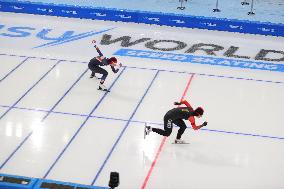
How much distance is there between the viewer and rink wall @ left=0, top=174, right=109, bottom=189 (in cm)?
972

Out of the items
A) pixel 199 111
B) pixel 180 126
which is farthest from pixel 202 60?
pixel 199 111

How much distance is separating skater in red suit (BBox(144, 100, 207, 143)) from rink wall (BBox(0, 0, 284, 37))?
7.32 m

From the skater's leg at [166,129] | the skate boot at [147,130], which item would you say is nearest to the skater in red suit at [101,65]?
the skate boot at [147,130]

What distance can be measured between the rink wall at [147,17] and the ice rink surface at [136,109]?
0.25 m

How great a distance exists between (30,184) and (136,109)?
4.28 meters

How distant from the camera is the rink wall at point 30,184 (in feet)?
31.9

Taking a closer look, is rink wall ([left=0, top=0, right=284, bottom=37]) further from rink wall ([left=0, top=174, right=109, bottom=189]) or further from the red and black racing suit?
rink wall ([left=0, top=174, right=109, bottom=189])

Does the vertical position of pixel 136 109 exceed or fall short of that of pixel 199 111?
it falls short

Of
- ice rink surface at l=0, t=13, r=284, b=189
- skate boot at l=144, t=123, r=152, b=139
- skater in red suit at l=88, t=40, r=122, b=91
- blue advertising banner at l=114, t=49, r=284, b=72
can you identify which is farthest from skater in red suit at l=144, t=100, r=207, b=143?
blue advertising banner at l=114, t=49, r=284, b=72

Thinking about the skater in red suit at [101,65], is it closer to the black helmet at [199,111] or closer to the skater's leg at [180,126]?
the skater's leg at [180,126]

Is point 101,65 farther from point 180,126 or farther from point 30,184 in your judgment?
point 30,184

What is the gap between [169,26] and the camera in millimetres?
19141

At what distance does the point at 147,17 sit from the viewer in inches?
757

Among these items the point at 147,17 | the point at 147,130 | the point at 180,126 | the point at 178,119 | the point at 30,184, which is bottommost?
the point at 30,184
